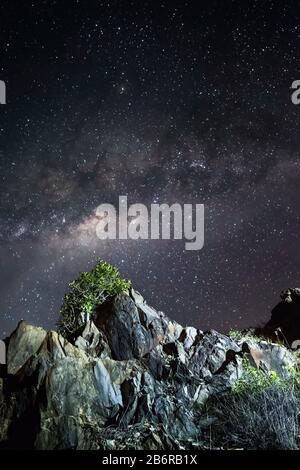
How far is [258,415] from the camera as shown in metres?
13.2

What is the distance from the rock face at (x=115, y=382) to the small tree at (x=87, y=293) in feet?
6.94

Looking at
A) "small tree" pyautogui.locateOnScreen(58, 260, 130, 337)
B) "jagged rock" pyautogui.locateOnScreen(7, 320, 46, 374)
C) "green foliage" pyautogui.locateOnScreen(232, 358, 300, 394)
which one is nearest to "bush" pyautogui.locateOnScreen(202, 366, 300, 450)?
"green foliage" pyautogui.locateOnScreen(232, 358, 300, 394)

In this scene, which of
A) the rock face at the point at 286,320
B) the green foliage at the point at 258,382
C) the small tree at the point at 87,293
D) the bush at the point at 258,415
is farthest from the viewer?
the rock face at the point at 286,320

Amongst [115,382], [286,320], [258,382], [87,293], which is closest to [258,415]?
[258,382]

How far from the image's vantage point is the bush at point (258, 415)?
40.9ft

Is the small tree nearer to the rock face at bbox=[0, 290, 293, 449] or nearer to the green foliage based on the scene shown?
the rock face at bbox=[0, 290, 293, 449]

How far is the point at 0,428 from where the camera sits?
44.7 ft

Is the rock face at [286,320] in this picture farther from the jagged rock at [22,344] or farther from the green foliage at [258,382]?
the jagged rock at [22,344]

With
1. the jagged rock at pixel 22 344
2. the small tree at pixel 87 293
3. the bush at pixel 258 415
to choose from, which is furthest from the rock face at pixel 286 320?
the jagged rock at pixel 22 344

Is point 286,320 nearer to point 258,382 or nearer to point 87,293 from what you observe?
point 258,382

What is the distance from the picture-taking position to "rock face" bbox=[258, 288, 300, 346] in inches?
1010

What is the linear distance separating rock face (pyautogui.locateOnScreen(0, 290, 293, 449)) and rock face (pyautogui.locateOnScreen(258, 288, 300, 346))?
248 inches
